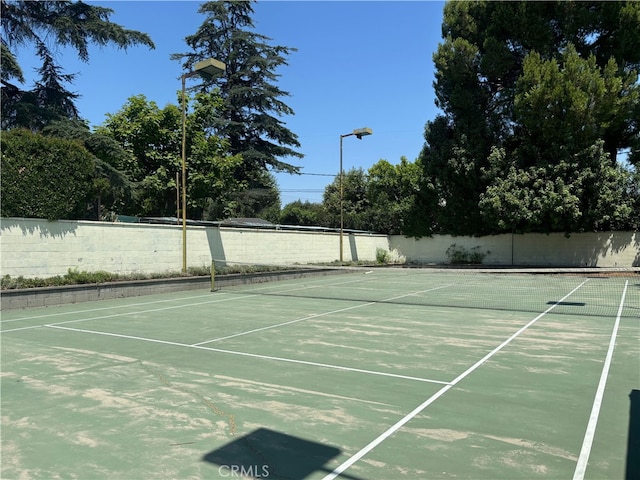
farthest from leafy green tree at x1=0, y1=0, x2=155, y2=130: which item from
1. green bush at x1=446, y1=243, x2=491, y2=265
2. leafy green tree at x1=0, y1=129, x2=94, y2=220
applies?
green bush at x1=446, y1=243, x2=491, y2=265

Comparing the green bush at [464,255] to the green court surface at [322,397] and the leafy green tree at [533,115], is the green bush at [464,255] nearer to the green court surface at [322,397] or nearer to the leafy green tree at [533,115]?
the leafy green tree at [533,115]

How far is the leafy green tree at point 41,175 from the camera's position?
1284 cm

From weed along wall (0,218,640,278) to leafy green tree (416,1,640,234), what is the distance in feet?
5.28

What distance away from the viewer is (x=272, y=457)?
3.55 meters

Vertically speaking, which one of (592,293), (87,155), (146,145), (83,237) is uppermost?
(146,145)

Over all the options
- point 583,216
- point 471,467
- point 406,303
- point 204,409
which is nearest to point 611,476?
point 471,467

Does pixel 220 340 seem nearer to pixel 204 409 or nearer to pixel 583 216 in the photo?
pixel 204 409

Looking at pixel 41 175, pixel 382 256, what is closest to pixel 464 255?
pixel 382 256

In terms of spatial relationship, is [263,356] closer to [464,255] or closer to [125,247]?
[125,247]

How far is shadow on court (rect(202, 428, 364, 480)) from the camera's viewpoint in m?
3.31

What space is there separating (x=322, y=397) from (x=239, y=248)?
54.6 ft

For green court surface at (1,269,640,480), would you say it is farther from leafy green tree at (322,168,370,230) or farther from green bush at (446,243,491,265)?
leafy green tree at (322,168,370,230)

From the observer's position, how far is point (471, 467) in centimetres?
339

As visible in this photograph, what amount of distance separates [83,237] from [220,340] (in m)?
8.92
